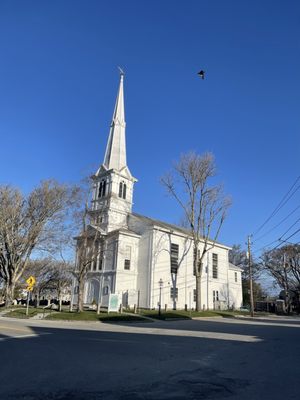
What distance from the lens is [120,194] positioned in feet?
145

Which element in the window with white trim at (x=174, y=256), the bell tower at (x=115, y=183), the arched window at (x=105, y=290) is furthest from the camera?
the window with white trim at (x=174, y=256)

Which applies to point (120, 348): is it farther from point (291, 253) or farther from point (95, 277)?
point (291, 253)

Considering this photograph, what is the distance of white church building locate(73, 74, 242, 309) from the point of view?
3834 cm

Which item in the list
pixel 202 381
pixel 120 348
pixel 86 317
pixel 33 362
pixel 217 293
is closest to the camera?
pixel 202 381

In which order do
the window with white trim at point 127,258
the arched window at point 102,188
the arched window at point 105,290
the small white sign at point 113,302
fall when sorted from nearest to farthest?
1. the small white sign at point 113,302
2. the arched window at point 105,290
3. the window with white trim at point 127,258
4. the arched window at point 102,188

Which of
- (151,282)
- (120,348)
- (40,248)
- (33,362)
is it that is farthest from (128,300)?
(33,362)

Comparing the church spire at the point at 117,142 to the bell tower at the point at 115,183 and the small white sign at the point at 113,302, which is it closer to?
the bell tower at the point at 115,183

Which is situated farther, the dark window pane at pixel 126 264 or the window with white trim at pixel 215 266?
the window with white trim at pixel 215 266

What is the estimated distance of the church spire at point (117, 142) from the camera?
45188 mm

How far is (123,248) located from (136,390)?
111 feet

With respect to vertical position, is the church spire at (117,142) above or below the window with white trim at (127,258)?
above

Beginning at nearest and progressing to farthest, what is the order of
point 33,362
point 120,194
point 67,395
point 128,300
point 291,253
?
1. point 67,395
2. point 33,362
3. point 128,300
4. point 120,194
5. point 291,253

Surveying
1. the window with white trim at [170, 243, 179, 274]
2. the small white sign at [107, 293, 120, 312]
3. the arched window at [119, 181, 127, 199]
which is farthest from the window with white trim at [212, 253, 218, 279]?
the small white sign at [107, 293, 120, 312]

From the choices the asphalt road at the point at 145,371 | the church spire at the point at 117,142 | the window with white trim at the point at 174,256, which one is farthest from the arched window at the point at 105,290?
the asphalt road at the point at 145,371
